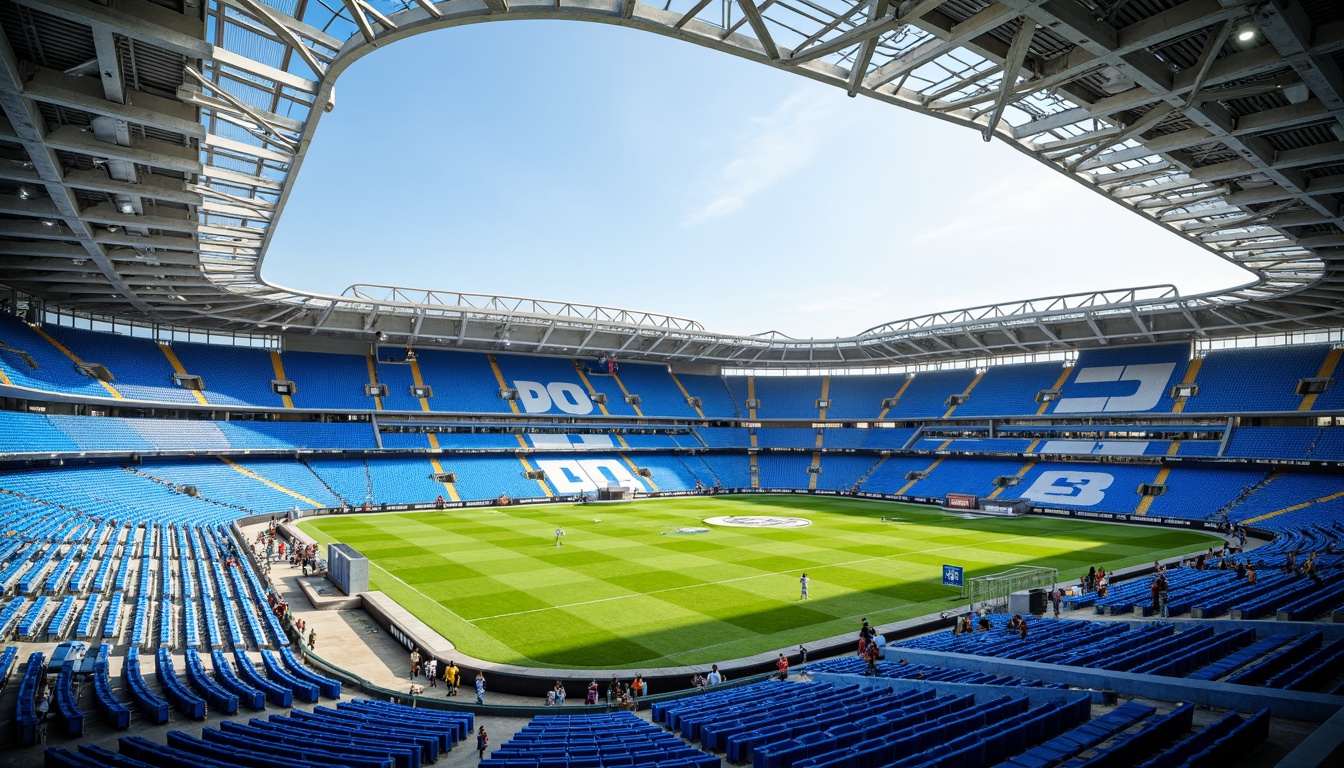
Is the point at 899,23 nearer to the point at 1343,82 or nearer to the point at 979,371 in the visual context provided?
the point at 1343,82

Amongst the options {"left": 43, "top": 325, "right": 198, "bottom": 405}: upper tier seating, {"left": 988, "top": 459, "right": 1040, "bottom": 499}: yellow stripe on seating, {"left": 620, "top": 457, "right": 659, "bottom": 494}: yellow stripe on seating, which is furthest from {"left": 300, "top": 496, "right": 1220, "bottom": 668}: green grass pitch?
{"left": 43, "top": 325, "right": 198, "bottom": 405}: upper tier seating

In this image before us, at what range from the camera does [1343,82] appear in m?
13.9

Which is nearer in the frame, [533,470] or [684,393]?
[533,470]

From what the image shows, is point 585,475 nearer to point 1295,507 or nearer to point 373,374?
point 373,374

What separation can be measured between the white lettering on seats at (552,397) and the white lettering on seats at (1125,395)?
4076 centimetres

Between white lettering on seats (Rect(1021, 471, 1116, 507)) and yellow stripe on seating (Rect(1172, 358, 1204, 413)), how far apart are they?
22.0 feet

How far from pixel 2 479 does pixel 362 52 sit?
107ft

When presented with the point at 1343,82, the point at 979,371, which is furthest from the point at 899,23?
the point at 979,371

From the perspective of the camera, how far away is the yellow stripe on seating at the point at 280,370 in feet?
177

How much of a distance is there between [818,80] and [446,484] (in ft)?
156

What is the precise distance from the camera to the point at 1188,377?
52156 mm

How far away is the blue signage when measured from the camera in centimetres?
2762

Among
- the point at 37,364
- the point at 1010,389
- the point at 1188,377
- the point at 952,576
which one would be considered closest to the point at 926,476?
the point at 1010,389

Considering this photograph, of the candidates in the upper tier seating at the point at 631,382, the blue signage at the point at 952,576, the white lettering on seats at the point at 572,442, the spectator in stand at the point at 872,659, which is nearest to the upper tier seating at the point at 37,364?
the upper tier seating at the point at 631,382
